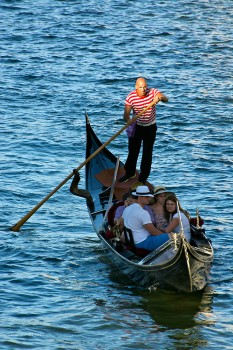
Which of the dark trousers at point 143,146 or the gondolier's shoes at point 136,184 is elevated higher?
the dark trousers at point 143,146

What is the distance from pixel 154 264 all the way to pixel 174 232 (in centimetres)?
70

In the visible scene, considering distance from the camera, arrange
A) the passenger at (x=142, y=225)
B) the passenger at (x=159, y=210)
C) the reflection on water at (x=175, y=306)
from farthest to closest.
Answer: the passenger at (x=159, y=210)
the passenger at (x=142, y=225)
the reflection on water at (x=175, y=306)

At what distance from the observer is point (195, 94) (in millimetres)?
22609

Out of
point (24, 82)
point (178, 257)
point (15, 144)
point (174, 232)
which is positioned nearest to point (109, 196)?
point (174, 232)

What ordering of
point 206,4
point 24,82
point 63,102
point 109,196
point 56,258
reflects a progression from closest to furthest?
point 56,258, point 109,196, point 63,102, point 24,82, point 206,4

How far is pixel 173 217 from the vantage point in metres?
12.0

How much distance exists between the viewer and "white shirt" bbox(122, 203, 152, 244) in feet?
38.8

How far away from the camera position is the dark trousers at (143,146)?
531 inches

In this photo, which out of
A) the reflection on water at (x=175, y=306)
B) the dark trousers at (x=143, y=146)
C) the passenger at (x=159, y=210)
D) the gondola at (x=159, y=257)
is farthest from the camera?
the dark trousers at (x=143, y=146)

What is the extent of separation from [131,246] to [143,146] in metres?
1.98

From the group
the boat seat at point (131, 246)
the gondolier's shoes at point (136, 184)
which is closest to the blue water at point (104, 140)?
the boat seat at point (131, 246)

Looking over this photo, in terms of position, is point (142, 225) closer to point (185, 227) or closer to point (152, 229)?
point (152, 229)

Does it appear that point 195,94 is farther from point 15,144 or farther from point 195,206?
point 195,206

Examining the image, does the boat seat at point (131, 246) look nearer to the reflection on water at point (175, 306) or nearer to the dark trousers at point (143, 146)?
the reflection on water at point (175, 306)
